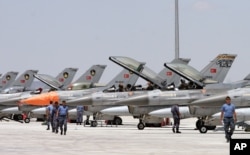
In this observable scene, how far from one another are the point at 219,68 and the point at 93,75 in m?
12.7

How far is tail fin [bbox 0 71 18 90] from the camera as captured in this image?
5162 cm

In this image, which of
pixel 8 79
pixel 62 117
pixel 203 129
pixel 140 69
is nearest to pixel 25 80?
pixel 8 79

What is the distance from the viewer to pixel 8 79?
171 ft

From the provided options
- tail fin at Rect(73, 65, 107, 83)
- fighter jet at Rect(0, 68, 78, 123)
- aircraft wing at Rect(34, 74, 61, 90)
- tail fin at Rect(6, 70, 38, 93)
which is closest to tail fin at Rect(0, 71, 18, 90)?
tail fin at Rect(6, 70, 38, 93)

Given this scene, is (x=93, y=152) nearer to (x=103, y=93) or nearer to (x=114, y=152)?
(x=114, y=152)

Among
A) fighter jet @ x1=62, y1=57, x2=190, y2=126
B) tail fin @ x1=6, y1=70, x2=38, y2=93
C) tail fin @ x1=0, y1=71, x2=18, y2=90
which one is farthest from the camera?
tail fin @ x1=0, y1=71, x2=18, y2=90

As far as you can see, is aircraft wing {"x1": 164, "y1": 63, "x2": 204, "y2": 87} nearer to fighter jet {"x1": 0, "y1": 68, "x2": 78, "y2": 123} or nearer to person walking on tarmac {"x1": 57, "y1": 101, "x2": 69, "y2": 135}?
person walking on tarmac {"x1": 57, "y1": 101, "x2": 69, "y2": 135}

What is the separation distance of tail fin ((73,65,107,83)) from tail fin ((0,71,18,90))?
10.6 m

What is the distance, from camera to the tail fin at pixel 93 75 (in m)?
42.5

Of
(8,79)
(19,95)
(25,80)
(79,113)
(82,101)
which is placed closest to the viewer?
(82,101)

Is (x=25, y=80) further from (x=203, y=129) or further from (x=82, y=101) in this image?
(x=203, y=129)

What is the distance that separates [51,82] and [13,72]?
8.92 meters

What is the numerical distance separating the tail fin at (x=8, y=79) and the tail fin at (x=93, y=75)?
34.6ft

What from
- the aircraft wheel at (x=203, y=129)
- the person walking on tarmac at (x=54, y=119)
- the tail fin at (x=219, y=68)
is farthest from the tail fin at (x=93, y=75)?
the aircraft wheel at (x=203, y=129)
